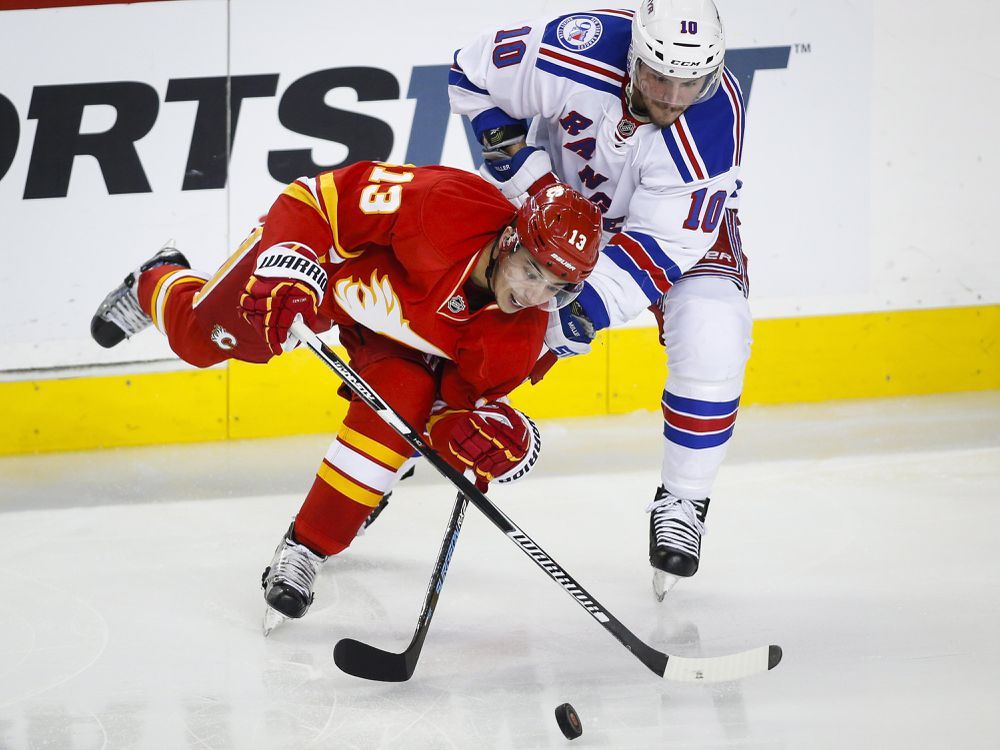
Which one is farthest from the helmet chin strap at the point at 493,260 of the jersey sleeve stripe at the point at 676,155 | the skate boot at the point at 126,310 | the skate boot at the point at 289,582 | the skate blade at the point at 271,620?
the skate boot at the point at 126,310

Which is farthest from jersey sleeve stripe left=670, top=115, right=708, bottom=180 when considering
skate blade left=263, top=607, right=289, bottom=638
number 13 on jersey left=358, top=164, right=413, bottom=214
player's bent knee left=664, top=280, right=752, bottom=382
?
skate blade left=263, top=607, right=289, bottom=638

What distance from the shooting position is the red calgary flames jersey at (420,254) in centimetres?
234

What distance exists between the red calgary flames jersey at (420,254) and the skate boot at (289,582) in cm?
42

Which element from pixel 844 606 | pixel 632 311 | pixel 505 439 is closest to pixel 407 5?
pixel 632 311

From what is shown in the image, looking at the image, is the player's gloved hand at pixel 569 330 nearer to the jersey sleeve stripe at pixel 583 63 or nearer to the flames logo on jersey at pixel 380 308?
the flames logo on jersey at pixel 380 308

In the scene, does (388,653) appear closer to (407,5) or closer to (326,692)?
(326,692)

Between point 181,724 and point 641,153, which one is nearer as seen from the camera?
point 181,724

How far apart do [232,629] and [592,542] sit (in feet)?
3.02

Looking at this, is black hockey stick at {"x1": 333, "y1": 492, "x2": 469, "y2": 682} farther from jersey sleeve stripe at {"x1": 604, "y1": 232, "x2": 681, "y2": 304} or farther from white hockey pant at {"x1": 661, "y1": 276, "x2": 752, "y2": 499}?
jersey sleeve stripe at {"x1": 604, "y1": 232, "x2": 681, "y2": 304}

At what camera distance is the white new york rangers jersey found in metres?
2.51

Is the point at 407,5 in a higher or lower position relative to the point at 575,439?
higher

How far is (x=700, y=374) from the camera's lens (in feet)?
8.47

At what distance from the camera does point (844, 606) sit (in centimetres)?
256

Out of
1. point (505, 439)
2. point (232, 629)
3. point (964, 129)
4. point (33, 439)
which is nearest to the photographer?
point (505, 439)
